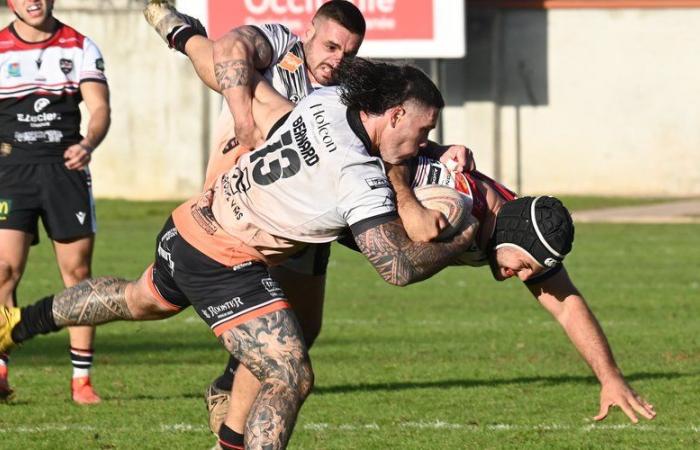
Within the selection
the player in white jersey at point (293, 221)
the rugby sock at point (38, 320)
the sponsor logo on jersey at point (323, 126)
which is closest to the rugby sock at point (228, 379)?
the rugby sock at point (38, 320)

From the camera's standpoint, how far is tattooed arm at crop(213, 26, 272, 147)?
23.1 feet

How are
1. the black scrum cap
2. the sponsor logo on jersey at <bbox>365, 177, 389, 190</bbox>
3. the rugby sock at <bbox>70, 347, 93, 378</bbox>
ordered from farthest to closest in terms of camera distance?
the rugby sock at <bbox>70, 347, 93, 378</bbox> → the black scrum cap → the sponsor logo on jersey at <bbox>365, 177, 389, 190</bbox>

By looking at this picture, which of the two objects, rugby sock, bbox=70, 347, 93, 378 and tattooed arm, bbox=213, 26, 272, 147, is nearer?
tattooed arm, bbox=213, 26, 272, 147

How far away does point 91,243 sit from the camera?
9.63 meters

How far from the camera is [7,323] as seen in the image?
781cm

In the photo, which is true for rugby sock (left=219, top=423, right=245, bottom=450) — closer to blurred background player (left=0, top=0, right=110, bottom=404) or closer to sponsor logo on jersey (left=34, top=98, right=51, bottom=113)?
blurred background player (left=0, top=0, right=110, bottom=404)

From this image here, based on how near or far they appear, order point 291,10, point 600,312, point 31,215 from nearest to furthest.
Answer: point 31,215
point 600,312
point 291,10

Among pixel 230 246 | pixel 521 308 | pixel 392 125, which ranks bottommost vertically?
pixel 521 308

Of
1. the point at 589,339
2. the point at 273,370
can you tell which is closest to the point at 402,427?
the point at 589,339

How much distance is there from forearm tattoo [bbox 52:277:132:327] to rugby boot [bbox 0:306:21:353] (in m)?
0.26

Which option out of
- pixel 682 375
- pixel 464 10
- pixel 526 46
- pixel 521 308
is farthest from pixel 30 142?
pixel 526 46

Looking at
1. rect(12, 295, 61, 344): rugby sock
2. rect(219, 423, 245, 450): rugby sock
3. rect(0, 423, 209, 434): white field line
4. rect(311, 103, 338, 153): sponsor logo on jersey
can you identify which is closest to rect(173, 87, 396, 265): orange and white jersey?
rect(311, 103, 338, 153): sponsor logo on jersey

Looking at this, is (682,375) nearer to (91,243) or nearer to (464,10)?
(91,243)

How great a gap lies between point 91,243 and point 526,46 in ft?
76.6
